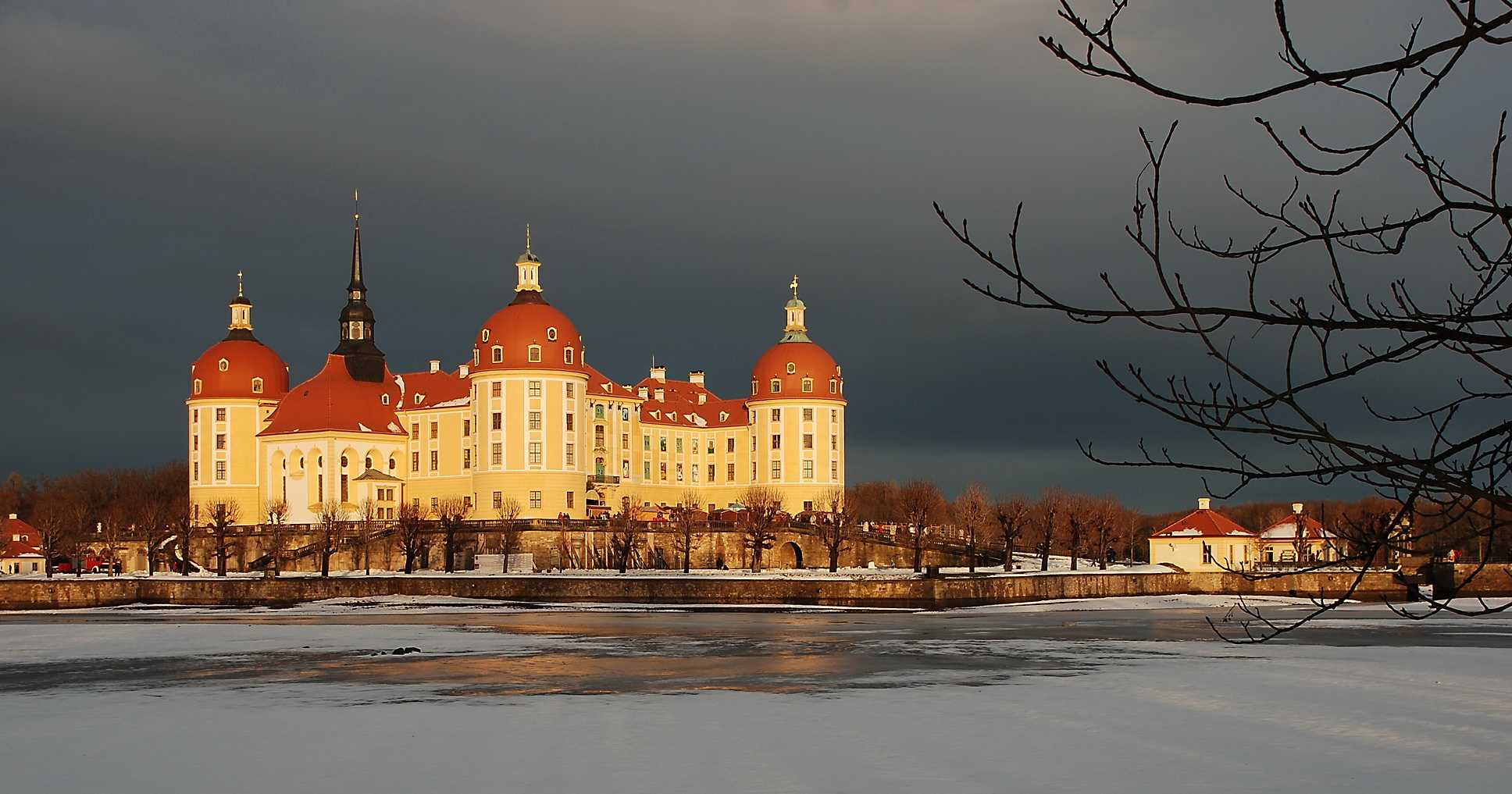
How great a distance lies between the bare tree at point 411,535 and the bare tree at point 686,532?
14669 mm

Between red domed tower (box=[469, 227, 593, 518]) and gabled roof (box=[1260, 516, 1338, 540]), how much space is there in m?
42.0

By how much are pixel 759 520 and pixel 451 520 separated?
18127mm

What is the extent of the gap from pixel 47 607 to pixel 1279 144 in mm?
71780

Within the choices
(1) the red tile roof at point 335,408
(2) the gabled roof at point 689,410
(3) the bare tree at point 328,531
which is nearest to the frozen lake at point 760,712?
(3) the bare tree at point 328,531

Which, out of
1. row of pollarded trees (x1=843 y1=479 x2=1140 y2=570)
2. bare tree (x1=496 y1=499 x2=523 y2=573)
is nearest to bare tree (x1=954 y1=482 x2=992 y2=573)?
row of pollarded trees (x1=843 y1=479 x2=1140 y2=570)

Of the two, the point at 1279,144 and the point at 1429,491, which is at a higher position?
the point at 1279,144

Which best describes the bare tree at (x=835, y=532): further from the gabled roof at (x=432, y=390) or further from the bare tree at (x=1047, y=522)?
the gabled roof at (x=432, y=390)

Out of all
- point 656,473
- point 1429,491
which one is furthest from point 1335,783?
point 656,473

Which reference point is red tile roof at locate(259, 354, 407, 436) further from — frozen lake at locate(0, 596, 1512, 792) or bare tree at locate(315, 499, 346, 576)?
frozen lake at locate(0, 596, 1512, 792)

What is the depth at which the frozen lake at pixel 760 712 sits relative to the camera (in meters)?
16.5

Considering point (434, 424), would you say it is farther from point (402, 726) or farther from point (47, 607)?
point (402, 726)

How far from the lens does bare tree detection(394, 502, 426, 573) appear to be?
277ft

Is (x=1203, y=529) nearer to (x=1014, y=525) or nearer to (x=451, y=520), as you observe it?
(x=1014, y=525)

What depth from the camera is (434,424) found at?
344 feet
